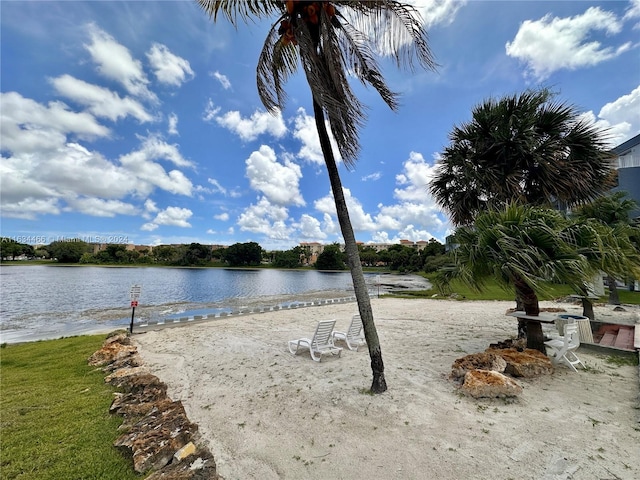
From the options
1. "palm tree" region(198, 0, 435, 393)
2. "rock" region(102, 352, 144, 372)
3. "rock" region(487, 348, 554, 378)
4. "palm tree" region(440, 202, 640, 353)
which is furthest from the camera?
"rock" region(102, 352, 144, 372)

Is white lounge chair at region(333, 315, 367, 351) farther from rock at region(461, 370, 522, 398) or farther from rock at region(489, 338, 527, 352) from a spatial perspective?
rock at region(461, 370, 522, 398)

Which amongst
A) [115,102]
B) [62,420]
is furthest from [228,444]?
[115,102]

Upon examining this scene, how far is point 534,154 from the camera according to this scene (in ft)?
22.6

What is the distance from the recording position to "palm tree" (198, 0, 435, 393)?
152 inches

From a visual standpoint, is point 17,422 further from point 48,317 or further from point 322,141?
point 48,317

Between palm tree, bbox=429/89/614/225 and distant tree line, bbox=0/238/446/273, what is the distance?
64682mm

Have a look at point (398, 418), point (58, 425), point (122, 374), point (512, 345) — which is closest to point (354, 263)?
point (398, 418)

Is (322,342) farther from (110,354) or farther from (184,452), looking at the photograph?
(110,354)

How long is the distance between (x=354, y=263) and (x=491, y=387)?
9.01 feet

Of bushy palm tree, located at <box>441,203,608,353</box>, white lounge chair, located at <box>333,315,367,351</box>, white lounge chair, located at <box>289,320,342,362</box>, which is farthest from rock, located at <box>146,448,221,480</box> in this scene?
white lounge chair, located at <box>333,315,367,351</box>

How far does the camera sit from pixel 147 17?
902 cm

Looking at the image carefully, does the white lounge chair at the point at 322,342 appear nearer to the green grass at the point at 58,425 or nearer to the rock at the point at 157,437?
the rock at the point at 157,437

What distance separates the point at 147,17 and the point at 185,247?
86409mm

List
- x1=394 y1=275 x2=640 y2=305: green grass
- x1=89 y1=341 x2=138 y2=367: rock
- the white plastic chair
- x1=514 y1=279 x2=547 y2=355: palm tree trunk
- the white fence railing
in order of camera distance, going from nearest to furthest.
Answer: x1=394 y1=275 x2=640 y2=305: green grass → the white plastic chair → x1=514 y1=279 x2=547 y2=355: palm tree trunk → x1=89 y1=341 x2=138 y2=367: rock → the white fence railing
